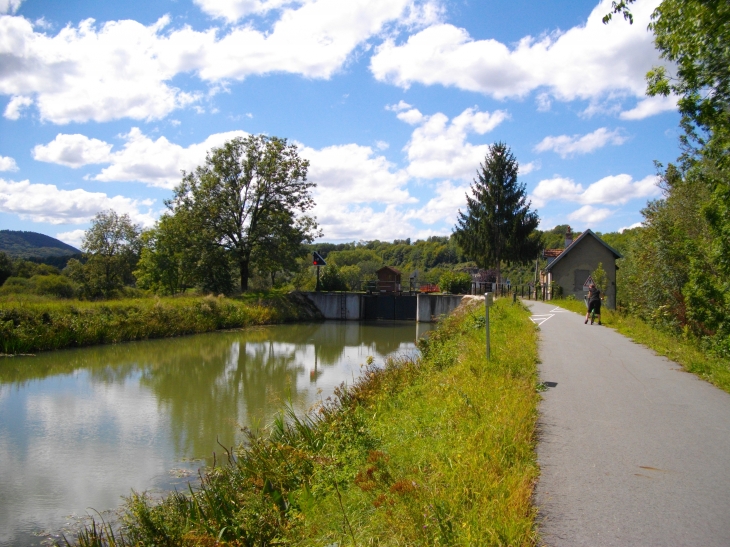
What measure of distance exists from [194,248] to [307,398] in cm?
2798

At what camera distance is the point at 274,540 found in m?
4.82

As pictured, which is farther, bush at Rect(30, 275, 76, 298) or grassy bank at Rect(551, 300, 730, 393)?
bush at Rect(30, 275, 76, 298)

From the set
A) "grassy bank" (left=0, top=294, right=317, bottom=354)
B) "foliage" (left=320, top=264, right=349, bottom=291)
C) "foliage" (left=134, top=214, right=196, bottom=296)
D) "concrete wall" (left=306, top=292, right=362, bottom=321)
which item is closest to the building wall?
"concrete wall" (left=306, top=292, right=362, bottom=321)

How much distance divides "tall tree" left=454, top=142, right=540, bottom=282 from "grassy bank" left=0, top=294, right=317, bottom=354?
18.0 m

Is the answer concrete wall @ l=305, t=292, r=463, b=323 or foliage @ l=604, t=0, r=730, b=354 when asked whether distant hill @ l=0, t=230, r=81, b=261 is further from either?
foliage @ l=604, t=0, r=730, b=354

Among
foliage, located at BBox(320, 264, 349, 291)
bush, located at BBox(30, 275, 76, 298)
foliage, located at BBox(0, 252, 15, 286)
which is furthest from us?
foliage, located at BBox(320, 264, 349, 291)

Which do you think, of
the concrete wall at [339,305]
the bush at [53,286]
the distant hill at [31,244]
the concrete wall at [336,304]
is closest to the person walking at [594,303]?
the concrete wall at [339,305]

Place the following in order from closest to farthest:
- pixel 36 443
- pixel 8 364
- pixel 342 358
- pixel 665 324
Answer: pixel 36 443 → pixel 665 324 → pixel 8 364 → pixel 342 358

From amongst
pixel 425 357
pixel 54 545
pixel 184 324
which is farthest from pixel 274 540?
pixel 184 324

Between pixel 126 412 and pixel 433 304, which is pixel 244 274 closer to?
pixel 433 304

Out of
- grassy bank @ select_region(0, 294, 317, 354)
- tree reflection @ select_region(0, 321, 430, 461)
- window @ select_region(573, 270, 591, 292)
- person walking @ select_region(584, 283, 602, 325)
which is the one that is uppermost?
window @ select_region(573, 270, 591, 292)

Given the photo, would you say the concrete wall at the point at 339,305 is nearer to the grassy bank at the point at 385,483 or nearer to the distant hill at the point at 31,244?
the grassy bank at the point at 385,483

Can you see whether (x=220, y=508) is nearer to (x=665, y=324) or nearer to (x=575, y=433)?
(x=575, y=433)

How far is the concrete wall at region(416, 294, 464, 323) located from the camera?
1672 inches
